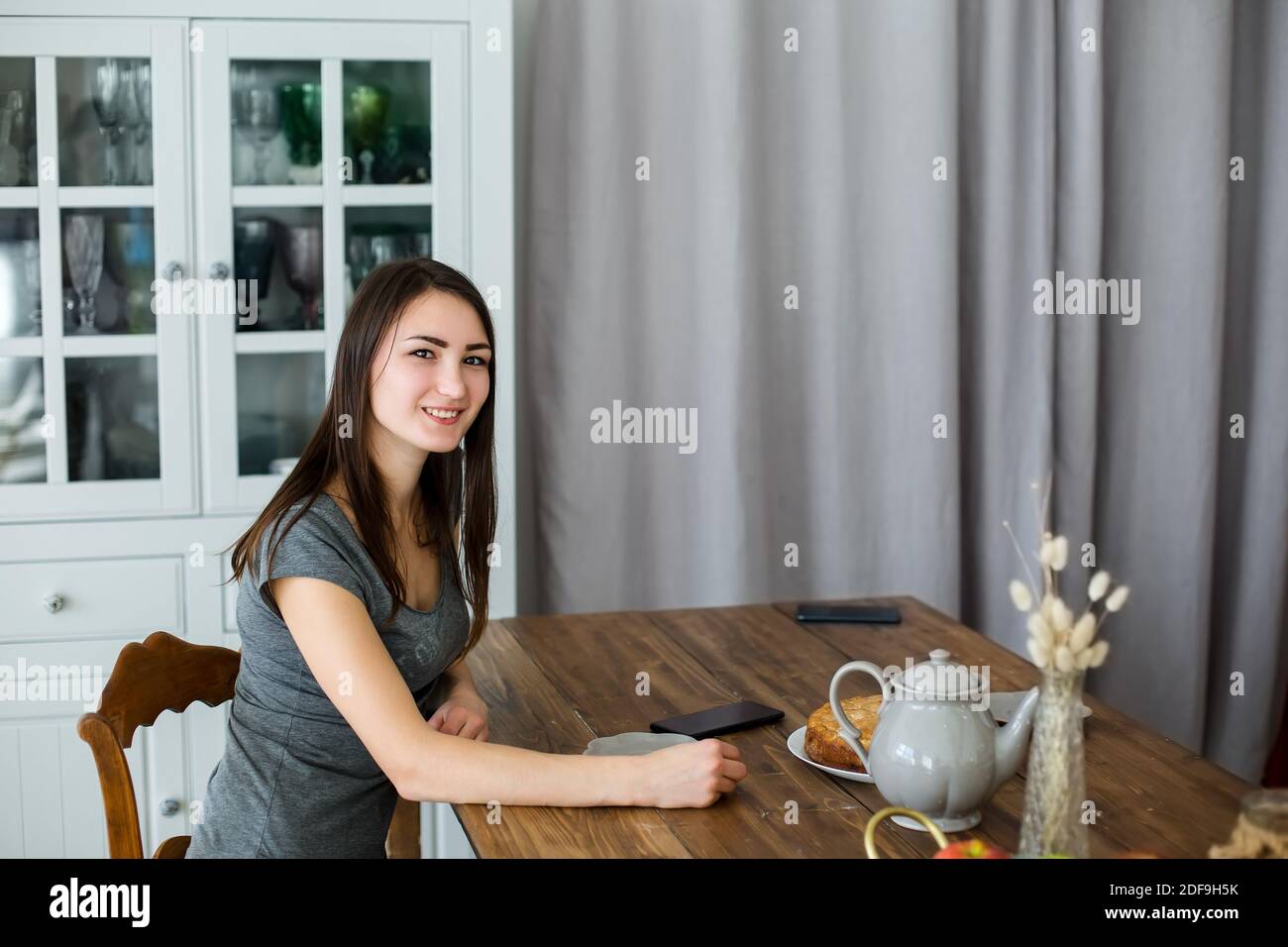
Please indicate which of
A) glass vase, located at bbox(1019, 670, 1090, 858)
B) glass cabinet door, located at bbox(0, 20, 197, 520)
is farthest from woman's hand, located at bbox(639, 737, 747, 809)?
glass cabinet door, located at bbox(0, 20, 197, 520)

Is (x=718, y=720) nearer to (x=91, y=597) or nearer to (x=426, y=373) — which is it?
(x=426, y=373)

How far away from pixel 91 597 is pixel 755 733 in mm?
1356

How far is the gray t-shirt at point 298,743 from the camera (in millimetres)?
1583

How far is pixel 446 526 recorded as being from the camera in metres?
1.82

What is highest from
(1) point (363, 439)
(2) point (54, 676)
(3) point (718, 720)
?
(1) point (363, 439)

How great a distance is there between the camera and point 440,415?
66.1 inches

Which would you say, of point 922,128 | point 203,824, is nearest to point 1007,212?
point 922,128

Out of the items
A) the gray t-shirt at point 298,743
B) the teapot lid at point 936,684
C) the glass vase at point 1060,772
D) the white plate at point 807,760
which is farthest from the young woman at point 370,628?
the glass vase at point 1060,772

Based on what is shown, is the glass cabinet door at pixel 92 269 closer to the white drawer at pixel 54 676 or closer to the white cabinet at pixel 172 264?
the white cabinet at pixel 172 264

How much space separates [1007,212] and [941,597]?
883 mm

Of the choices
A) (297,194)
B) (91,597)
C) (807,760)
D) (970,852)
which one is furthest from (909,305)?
(970,852)

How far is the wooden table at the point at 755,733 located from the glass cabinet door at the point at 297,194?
676 millimetres

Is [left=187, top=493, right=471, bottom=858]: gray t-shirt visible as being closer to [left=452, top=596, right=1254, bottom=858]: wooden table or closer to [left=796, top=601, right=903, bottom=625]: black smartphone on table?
[left=452, top=596, right=1254, bottom=858]: wooden table
